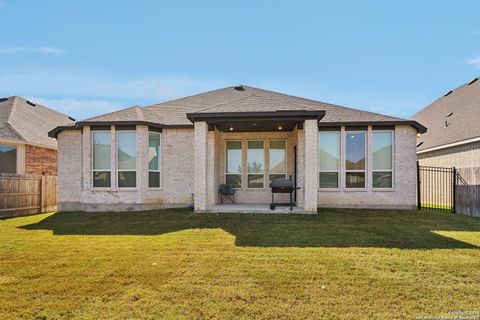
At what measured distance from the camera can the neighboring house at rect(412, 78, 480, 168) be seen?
45.5ft

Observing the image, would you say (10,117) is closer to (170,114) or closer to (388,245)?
(170,114)

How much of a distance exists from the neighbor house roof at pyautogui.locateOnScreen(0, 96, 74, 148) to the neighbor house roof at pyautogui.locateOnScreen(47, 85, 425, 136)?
3.45 meters

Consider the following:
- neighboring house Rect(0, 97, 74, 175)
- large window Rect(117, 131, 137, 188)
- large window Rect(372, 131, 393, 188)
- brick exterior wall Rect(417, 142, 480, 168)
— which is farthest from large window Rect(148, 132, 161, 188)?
brick exterior wall Rect(417, 142, 480, 168)

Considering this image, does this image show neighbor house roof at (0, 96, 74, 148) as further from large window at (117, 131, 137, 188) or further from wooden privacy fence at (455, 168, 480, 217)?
wooden privacy fence at (455, 168, 480, 217)

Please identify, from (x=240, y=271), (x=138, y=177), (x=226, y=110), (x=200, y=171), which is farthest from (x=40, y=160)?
(x=240, y=271)

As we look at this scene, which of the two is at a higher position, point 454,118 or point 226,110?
point 454,118

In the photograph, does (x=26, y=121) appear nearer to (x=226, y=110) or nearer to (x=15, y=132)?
(x=15, y=132)

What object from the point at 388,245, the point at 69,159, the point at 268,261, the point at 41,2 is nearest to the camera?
the point at 268,261

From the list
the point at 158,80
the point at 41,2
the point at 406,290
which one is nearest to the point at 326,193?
the point at 406,290

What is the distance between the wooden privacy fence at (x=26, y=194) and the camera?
37.6ft

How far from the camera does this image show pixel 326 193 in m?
12.4

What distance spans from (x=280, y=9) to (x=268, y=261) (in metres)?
11.5

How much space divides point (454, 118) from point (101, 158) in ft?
59.9

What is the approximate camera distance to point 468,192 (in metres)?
11.3
